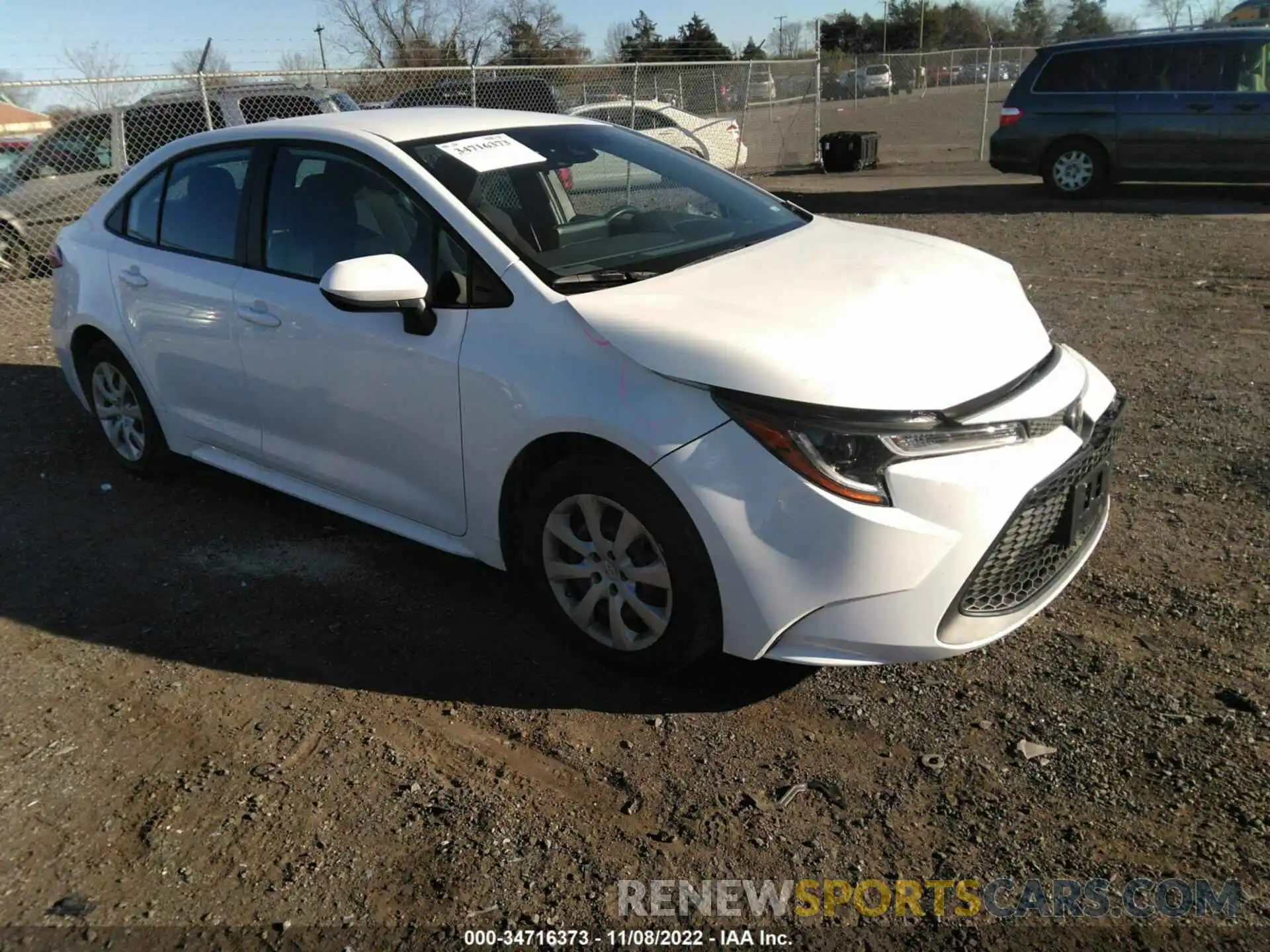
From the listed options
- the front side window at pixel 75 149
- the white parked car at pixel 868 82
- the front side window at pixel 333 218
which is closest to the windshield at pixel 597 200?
the front side window at pixel 333 218

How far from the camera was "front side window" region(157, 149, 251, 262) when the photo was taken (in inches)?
175

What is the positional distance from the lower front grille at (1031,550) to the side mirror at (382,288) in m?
1.92

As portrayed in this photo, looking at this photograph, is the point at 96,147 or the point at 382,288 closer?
the point at 382,288

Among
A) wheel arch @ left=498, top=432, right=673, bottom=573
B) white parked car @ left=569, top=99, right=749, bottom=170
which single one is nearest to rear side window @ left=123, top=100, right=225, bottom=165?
white parked car @ left=569, top=99, right=749, bottom=170

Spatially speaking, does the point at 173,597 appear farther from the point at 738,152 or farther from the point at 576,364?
the point at 738,152

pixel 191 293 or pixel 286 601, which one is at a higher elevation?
pixel 191 293

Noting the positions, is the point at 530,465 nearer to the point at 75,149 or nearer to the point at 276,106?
the point at 276,106

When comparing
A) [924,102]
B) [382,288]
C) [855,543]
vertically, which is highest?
[924,102]

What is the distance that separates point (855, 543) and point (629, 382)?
791mm

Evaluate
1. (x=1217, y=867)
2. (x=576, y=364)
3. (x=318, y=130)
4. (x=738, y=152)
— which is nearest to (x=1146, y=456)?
(x=1217, y=867)

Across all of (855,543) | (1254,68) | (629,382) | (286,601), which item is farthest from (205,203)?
(1254,68)

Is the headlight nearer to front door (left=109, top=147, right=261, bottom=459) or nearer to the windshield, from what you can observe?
the windshield

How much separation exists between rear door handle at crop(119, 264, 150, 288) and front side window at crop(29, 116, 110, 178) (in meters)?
7.41

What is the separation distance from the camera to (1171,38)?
12.9m
